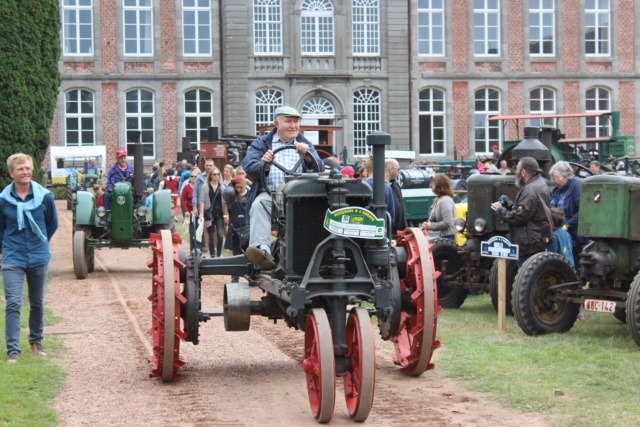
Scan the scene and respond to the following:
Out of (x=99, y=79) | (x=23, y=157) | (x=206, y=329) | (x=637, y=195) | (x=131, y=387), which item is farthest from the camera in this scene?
(x=99, y=79)

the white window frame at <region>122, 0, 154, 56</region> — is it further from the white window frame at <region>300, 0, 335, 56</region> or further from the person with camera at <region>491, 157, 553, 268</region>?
the person with camera at <region>491, 157, 553, 268</region>

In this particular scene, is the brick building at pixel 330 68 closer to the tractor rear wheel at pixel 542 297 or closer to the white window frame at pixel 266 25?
the white window frame at pixel 266 25

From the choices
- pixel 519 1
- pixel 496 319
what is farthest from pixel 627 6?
pixel 496 319

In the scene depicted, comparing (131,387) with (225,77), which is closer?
(131,387)

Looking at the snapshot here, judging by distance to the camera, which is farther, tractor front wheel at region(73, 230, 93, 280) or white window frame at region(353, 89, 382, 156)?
white window frame at region(353, 89, 382, 156)

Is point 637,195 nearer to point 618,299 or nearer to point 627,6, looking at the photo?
point 618,299

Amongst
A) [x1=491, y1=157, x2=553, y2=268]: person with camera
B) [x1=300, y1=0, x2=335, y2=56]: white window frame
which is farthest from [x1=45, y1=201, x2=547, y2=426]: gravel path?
[x1=300, y1=0, x2=335, y2=56]: white window frame

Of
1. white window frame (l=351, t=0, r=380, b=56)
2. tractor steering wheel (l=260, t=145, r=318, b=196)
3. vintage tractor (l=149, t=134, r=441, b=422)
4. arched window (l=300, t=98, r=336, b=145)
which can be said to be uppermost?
white window frame (l=351, t=0, r=380, b=56)

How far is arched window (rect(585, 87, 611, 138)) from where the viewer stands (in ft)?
147

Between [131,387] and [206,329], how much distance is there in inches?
124

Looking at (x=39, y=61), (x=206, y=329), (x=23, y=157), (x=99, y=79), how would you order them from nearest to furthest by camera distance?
(x=23, y=157), (x=206, y=329), (x=39, y=61), (x=99, y=79)

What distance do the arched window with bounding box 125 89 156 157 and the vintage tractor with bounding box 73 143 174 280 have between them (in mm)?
25602

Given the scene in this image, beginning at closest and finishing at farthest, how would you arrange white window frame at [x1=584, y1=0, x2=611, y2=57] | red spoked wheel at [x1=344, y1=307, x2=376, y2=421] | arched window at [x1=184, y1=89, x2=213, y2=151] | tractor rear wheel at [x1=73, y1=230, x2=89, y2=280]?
red spoked wheel at [x1=344, y1=307, x2=376, y2=421]
tractor rear wheel at [x1=73, y1=230, x2=89, y2=280]
arched window at [x1=184, y1=89, x2=213, y2=151]
white window frame at [x1=584, y1=0, x2=611, y2=57]

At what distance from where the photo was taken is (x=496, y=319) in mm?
11477
